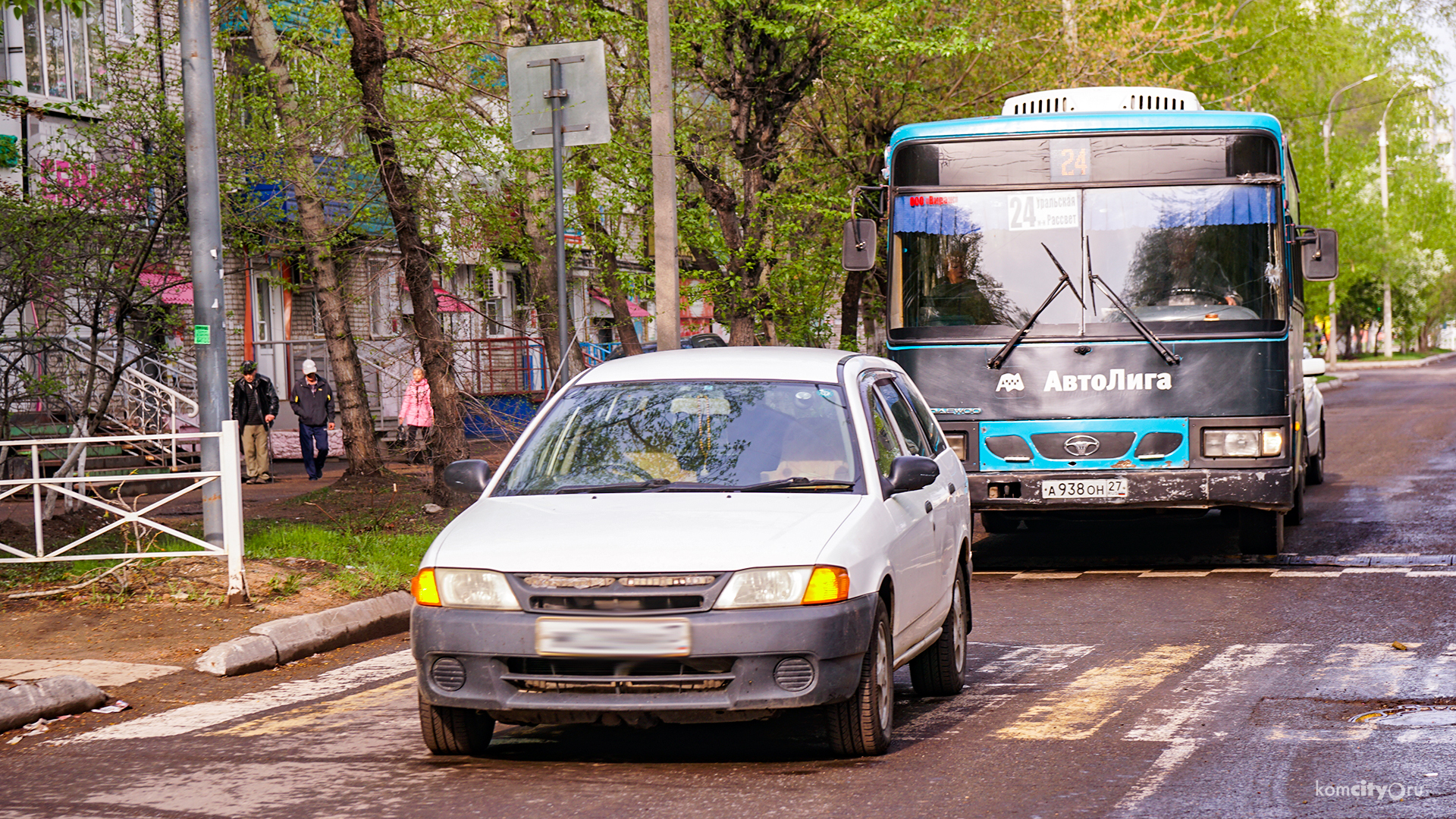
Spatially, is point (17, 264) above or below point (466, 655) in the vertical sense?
above

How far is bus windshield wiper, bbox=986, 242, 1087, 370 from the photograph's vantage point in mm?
11930

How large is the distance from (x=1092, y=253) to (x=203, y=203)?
6210mm

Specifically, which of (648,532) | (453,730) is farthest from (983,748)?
(453,730)

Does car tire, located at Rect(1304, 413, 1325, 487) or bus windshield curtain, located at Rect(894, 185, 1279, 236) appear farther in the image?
car tire, located at Rect(1304, 413, 1325, 487)

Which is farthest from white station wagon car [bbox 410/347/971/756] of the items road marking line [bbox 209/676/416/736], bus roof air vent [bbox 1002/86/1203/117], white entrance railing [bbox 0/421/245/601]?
bus roof air vent [bbox 1002/86/1203/117]

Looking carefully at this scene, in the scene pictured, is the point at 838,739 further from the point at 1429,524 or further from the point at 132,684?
the point at 1429,524

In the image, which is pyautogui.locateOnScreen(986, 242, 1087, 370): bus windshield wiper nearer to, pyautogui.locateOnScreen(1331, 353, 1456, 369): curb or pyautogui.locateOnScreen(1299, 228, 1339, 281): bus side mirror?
pyautogui.locateOnScreen(1299, 228, 1339, 281): bus side mirror

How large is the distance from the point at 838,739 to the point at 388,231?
1203 centimetres

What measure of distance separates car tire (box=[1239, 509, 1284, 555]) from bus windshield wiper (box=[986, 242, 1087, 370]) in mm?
2208

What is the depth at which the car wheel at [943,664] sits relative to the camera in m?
7.46

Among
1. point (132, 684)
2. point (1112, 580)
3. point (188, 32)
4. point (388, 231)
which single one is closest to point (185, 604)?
point (132, 684)

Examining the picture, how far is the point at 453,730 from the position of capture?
6.23 meters

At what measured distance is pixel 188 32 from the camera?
436 inches

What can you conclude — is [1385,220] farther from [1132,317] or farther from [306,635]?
[306,635]
